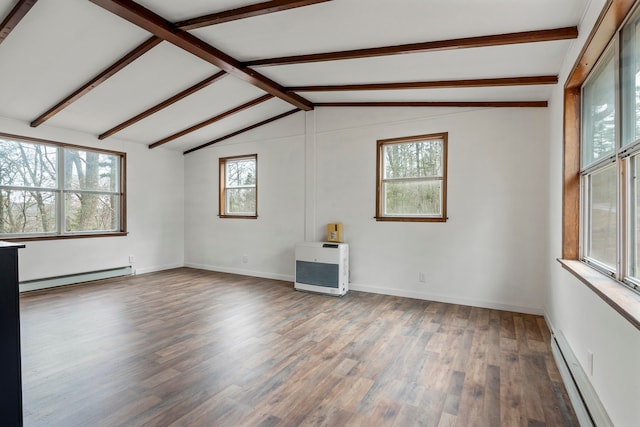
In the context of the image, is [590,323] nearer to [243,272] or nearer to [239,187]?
[243,272]

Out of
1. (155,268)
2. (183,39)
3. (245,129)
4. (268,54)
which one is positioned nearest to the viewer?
(183,39)

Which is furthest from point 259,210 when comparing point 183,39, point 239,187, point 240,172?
point 183,39

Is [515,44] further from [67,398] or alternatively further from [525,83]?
[67,398]

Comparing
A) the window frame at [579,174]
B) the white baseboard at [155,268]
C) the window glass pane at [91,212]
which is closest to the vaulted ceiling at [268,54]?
the window frame at [579,174]

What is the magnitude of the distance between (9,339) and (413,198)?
421 cm

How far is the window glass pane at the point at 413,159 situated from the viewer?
4.39 m

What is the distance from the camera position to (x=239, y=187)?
6242 millimetres

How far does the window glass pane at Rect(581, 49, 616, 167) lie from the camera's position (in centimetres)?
201

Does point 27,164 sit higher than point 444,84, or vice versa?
point 444,84

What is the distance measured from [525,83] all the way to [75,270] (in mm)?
6775

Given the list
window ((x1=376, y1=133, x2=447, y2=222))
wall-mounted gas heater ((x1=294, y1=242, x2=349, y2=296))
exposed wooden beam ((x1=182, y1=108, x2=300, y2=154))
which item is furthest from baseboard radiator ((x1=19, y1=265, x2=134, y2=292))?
window ((x1=376, y1=133, x2=447, y2=222))

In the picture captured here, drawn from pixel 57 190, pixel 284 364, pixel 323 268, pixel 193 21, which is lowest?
pixel 284 364

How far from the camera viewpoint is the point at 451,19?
7.79 ft

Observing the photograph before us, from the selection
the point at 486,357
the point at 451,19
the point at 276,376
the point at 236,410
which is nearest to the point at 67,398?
the point at 236,410
